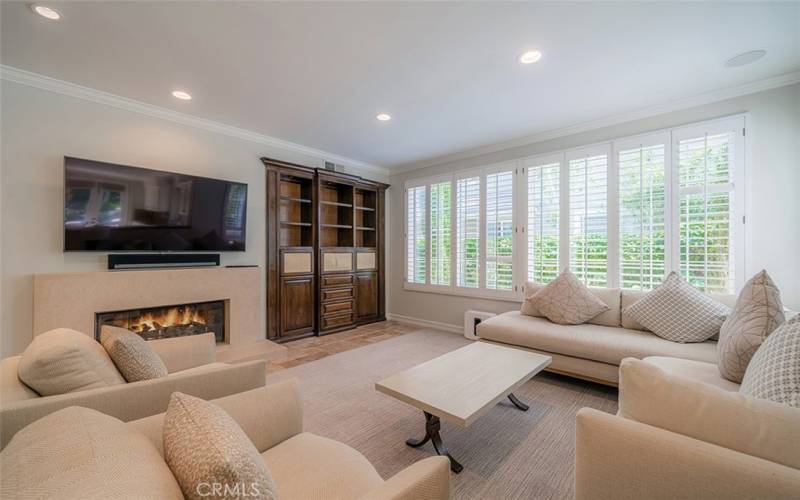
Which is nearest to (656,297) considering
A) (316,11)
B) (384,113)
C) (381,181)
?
(384,113)

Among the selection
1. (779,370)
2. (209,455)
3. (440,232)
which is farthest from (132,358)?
(440,232)

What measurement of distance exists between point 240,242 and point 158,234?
0.81 meters

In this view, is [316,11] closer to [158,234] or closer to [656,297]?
[158,234]

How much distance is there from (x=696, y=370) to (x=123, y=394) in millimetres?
3017

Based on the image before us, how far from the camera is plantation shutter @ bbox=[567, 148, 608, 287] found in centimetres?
348

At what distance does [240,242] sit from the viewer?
3777 mm

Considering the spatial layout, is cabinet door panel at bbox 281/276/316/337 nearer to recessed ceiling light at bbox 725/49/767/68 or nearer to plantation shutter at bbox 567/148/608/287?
plantation shutter at bbox 567/148/608/287

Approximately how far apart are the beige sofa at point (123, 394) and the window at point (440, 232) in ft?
11.9

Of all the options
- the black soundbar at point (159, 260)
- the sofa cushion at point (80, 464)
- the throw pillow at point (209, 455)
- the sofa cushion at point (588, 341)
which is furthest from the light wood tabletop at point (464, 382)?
the black soundbar at point (159, 260)

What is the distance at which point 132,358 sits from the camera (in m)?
1.46

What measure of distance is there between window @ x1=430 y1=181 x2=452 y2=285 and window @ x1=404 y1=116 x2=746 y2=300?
2 centimetres

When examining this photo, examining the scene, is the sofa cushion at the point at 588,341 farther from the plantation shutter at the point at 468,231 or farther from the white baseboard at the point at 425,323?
the white baseboard at the point at 425,323

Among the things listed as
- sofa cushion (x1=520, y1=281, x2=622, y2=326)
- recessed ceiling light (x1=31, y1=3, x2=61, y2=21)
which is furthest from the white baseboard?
recessed ceiling light (x1=31, y1=3, x2=61, y2=21)

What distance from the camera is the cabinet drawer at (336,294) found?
184 inches
